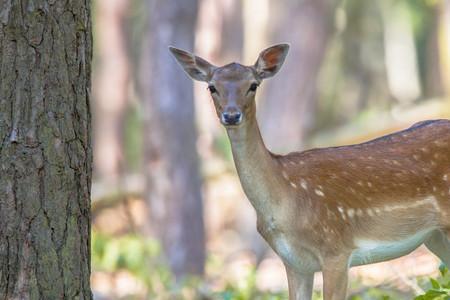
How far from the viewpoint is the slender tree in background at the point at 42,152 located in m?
5.27

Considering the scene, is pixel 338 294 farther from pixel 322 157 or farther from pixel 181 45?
pixel 181 45

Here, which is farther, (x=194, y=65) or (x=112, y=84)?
(x=112, y=84)

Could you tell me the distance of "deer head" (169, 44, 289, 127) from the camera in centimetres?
686

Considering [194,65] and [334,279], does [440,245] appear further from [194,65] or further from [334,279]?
[194,65]

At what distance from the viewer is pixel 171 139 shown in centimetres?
1359

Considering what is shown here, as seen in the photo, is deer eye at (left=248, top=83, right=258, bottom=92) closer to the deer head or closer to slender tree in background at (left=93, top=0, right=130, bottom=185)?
the deer head

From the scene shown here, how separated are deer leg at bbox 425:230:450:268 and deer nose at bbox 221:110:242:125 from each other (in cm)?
173

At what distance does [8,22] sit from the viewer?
5.30 metres

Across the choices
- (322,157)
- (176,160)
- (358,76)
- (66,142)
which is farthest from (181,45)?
(358,76)

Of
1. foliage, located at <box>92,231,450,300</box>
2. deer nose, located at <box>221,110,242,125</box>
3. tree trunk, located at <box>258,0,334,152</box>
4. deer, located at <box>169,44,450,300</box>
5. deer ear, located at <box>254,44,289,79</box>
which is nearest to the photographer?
deer nose, located at <box>221,110,242,125</box>

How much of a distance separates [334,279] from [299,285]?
42 cm

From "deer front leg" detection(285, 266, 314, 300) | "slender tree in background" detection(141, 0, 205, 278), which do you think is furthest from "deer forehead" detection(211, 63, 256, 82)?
"slender tree in background" detection(141, 0, 205, 278)

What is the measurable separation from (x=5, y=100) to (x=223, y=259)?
15248mm

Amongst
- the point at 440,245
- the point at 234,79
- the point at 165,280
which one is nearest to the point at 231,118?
the point at 234,79
